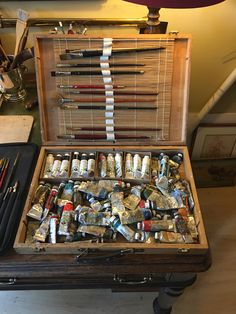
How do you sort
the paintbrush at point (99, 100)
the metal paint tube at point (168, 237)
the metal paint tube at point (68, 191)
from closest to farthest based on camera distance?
the metal paint tube at point (168, 237)
the metal paint tube at point (68, 191)
the paintbrush at point (99, 100)

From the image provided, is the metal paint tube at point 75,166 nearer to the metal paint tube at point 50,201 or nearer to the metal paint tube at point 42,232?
the metal paint tube at point 50,201

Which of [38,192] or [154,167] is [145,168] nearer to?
[154,167]

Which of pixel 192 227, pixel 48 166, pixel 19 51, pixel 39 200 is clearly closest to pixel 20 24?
pixel 19 51

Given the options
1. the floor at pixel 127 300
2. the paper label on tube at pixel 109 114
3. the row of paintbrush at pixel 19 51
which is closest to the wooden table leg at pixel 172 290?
the floor at pixel 127 300

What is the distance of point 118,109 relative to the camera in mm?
906

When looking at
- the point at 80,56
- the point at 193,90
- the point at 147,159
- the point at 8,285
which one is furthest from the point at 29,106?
the point at 193,90

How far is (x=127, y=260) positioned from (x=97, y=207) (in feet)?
0.47

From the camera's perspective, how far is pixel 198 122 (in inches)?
56.2

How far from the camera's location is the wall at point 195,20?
3.32 feet

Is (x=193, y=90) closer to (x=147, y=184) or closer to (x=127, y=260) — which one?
(x=147, y=184)

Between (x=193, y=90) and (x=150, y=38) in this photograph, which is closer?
(x=150, y=38)

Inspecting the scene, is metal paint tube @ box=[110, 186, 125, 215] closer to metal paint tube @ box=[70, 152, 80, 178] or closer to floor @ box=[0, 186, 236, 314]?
metal paint tube @ box=[70, 152, 80, 178]

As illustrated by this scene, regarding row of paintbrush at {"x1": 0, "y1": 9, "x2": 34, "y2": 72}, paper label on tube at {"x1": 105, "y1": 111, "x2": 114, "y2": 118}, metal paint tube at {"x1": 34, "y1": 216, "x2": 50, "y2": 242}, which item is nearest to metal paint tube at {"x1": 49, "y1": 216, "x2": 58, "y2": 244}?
metal paint tube at {"x1": 34, "y1": 216, "x2": 50, "y2": 242}

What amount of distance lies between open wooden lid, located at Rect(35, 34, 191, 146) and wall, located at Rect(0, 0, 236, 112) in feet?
0.82
